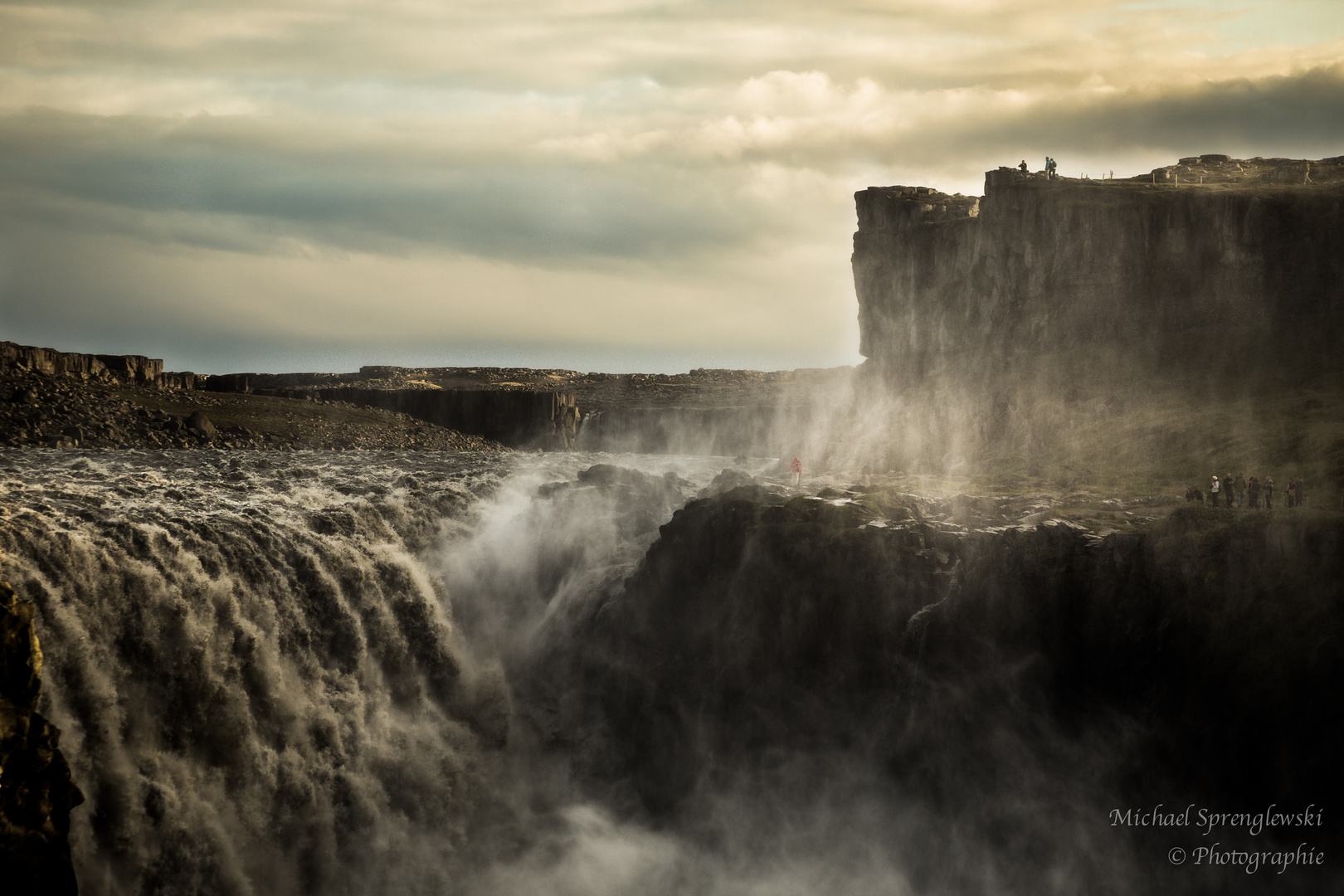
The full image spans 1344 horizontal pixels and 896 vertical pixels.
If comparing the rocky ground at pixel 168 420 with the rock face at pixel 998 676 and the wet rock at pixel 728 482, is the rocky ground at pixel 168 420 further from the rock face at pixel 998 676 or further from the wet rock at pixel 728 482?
the rock face at pixel 998 676

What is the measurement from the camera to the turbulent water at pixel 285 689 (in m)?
22.8

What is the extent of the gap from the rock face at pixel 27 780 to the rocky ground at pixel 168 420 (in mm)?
49398

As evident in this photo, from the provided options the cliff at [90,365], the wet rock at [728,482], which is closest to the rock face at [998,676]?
the wet rock at [728,482]

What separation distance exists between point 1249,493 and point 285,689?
111ft

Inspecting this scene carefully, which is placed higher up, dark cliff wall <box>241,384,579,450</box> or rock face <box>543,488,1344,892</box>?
dark cliff wall <box>241,384,579,450</box>

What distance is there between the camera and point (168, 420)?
70500 millimetres

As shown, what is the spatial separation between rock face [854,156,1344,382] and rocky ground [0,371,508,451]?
55679mm

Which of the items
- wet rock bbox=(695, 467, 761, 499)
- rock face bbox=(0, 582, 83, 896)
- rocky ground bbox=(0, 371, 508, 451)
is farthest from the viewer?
rocky ground bbox=(0, 371, 508, 451)

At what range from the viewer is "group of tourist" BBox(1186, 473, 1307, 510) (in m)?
36.1

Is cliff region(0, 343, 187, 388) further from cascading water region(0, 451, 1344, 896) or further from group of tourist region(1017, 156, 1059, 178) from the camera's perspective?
group of tourist region(1017, 156, 1059, 178)

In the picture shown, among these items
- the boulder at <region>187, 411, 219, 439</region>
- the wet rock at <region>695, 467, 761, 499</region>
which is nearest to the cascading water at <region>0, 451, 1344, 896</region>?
the wet rock at <region>695, 467, 761, 499</region>

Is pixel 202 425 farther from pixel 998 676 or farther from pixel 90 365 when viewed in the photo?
pixel 998 676

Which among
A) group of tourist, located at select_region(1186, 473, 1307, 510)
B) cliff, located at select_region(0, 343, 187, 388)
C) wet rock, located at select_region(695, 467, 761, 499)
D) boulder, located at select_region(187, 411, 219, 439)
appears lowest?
wet rock, located at select_region(695, 467, 761, 499)

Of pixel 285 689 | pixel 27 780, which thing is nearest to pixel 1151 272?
pixel 285 689
